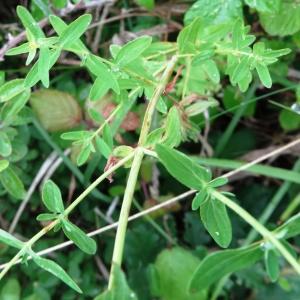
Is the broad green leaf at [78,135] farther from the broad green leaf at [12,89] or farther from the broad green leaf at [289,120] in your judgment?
the broad green leaf at [289,120]

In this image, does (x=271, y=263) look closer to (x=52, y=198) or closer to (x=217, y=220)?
(x=217, y=220)

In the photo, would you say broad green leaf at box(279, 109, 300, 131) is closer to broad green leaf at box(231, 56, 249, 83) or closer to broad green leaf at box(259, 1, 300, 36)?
broad green leaf at box(259, 1, 300, 36)

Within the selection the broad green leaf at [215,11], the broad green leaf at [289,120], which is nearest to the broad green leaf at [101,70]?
the broad green leaf at [215,11]

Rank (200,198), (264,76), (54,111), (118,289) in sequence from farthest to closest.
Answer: (54,111) < (264,76) < (200,198) < (118,289)

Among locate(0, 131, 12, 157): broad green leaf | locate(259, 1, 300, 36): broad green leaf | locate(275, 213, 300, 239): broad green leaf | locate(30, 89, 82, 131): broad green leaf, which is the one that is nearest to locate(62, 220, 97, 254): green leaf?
locate(275, 213, 300, 239): broad green leaf

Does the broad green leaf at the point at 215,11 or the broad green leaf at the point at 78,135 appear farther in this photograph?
the broad green leaf at the point at 215,11

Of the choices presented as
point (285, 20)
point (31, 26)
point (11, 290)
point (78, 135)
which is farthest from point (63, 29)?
point (11, 290)

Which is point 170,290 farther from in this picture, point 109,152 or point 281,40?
point 281,40
